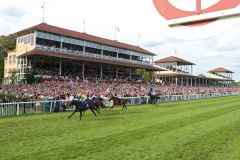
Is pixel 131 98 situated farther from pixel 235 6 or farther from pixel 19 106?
pixel 235 6

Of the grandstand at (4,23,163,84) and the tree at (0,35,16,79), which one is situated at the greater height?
the tree at (0,35,16,79)

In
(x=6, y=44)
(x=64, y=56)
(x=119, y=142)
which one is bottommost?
(x=119, y=142)

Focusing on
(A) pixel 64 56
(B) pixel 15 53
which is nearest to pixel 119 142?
(A) pixel 64 56

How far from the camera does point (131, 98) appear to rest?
98.7 ft

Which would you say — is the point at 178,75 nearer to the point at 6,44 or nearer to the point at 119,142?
the point at 6,44

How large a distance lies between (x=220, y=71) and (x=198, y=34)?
94.7 metres

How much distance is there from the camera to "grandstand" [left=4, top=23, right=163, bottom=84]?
3942cm

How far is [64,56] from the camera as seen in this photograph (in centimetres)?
3959

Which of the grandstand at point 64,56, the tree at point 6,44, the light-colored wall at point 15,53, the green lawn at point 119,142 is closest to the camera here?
the green lawn at point 119,142

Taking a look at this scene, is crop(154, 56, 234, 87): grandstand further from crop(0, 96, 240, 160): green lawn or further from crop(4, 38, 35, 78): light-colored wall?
crop(0, 96, 240, 160): green lawn

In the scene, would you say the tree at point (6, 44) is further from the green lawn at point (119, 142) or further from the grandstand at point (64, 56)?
the green lawn at point (119, 142)

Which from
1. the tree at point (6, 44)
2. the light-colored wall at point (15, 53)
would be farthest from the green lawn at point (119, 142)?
the tree at point (6, 44)

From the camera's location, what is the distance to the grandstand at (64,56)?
39416mm

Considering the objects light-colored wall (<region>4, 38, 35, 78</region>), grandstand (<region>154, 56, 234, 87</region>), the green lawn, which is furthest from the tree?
the green lawn
